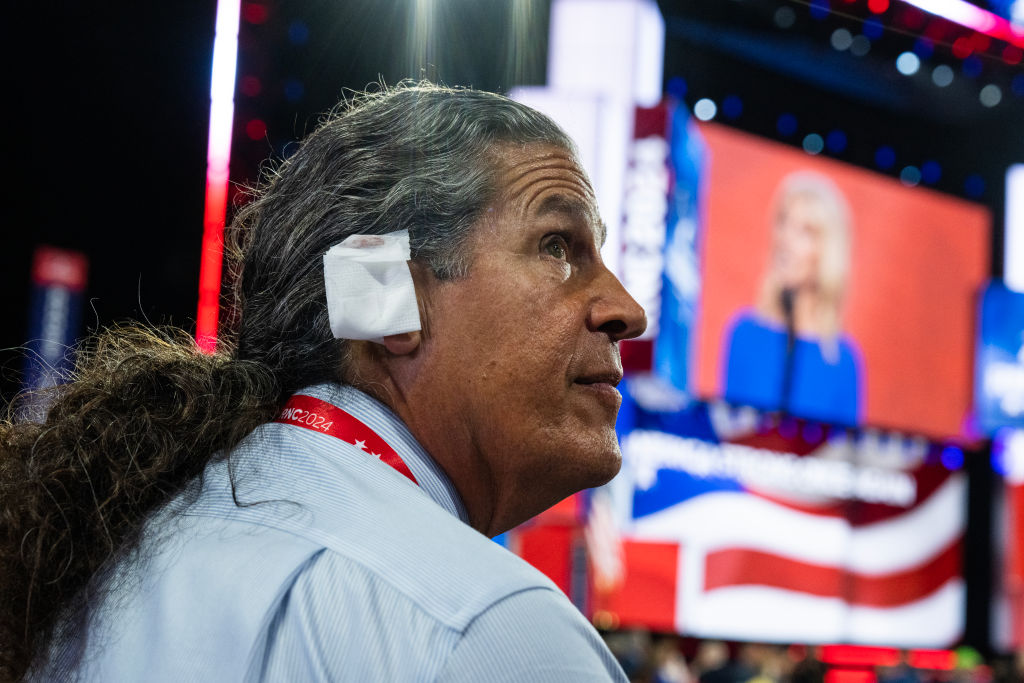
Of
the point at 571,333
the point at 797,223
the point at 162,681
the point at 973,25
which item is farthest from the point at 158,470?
the point at 797,223

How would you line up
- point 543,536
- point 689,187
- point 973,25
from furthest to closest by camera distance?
point 689,187 < point 543,536 < point 973,25

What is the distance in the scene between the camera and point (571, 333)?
1188mm

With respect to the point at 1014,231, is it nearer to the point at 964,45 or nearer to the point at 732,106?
the point at 732,106

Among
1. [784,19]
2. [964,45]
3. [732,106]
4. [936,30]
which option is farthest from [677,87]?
[936,30]

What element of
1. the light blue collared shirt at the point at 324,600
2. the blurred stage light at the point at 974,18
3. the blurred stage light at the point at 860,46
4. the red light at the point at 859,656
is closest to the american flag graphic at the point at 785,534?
the red light at the point at 859,656

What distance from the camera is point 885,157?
1188 cm

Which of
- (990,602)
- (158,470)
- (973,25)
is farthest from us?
(990,602)

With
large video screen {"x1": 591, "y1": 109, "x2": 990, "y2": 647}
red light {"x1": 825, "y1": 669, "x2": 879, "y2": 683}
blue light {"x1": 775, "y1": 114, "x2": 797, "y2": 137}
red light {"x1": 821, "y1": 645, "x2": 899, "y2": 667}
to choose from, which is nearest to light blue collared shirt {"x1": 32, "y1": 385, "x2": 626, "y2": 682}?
large video screen {"x1": 591, "y1": 109, "x2": 990, "y2": 647}

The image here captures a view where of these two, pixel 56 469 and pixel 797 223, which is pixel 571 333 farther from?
pixel 797 223

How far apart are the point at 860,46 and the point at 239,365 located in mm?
10054

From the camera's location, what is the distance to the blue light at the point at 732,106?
11094mm

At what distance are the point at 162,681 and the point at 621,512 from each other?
8.24 meters

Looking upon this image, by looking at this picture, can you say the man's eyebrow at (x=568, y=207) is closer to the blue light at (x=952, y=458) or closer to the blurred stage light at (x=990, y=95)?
the blue light at (x=952, y=458)

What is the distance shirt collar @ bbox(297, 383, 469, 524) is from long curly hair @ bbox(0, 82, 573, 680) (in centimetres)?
7
